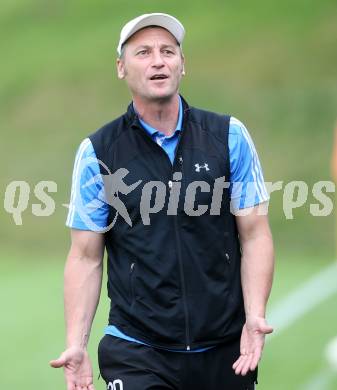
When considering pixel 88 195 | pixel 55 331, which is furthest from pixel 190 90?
pixel 88 195

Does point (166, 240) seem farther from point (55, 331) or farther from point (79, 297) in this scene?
point (55, 331)

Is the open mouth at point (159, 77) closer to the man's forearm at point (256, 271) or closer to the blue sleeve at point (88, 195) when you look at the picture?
the blue sleeve at point (88, 195)

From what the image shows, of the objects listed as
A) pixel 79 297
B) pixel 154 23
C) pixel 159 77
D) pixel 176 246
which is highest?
pixel 154 23

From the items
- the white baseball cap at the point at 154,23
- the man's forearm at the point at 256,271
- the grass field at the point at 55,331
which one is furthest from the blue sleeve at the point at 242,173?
the grass field at the point at 55,331

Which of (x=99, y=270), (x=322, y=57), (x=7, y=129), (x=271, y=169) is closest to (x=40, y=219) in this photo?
(x=7, y=129)

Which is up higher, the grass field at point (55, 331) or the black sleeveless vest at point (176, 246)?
the black sleeveless vest at point (176, 246)

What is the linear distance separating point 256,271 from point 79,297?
69 cm

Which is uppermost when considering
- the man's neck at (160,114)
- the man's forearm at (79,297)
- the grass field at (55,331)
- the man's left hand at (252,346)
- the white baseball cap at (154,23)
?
the white baseball cap at (154,23)

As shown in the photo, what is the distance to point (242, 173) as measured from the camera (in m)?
4.60

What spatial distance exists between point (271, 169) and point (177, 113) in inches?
219

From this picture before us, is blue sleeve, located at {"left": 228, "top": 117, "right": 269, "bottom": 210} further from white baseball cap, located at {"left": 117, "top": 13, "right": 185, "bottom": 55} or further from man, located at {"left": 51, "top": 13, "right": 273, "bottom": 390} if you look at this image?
white baseball cap, located at {"left": 117, "top": 13, "right": 185, "bottom": 55}

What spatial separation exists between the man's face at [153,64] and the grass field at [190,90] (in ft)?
15.1

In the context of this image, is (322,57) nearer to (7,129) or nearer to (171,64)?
(7,129)

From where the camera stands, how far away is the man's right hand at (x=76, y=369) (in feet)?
15.1
